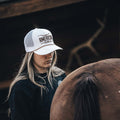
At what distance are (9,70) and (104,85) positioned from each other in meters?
2.95

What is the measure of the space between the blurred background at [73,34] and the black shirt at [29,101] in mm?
2016

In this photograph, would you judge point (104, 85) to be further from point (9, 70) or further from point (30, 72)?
point (9, 70)

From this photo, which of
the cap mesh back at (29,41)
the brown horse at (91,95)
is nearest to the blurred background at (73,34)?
the cap mesh back at (29,41)

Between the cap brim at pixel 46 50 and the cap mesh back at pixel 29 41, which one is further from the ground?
the cap mesh back at pixel 29 41

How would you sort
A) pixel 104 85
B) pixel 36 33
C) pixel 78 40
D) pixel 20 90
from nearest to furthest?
pixel 104 85, pixel 20 90, pixel 36 33, pixel 78 40

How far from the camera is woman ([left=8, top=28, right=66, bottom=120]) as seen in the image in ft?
5.60

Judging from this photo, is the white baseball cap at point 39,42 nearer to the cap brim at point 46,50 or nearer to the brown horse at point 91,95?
the cap brim at point 46,50

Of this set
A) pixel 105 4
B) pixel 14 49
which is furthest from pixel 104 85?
pixel 14 49

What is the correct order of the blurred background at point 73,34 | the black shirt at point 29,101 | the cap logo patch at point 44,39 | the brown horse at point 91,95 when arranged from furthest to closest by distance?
1. the blurred background at point 73,34
2. the cap logo patch at point 44,39
3. the black shirt at point 29,101
4. the brown horse at point 91,95

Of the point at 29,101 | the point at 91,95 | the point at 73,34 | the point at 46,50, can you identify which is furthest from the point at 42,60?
the point at 73,34

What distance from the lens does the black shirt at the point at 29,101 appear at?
1700 millimetres

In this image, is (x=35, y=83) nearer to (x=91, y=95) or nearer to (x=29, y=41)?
(x=29, y=41)

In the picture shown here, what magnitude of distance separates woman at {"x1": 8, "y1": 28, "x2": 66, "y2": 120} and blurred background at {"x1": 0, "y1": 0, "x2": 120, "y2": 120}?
1884 mm

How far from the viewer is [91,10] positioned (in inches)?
149
